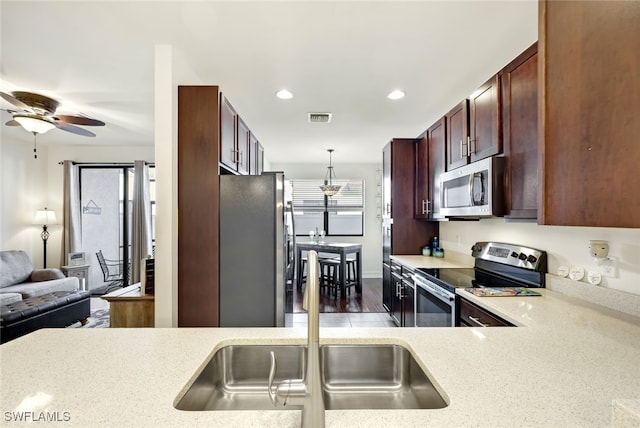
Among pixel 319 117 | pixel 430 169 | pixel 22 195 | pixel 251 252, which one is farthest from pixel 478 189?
pixel 22 195

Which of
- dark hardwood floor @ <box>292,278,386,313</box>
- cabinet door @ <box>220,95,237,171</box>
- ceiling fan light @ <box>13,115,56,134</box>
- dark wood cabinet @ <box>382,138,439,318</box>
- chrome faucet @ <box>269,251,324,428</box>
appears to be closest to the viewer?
chrome faucet @ <box>269,251,324,428</box>

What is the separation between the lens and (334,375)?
1090 millimetres

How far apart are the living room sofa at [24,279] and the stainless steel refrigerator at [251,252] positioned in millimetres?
3102

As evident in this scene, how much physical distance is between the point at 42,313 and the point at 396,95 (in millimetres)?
4226

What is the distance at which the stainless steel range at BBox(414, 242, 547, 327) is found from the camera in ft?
6.82

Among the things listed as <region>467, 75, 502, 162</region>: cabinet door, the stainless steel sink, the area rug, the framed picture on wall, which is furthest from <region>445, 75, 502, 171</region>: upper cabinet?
the framed picture on wall

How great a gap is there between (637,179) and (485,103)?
1761 mm

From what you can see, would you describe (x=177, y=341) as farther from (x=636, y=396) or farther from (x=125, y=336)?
(x=636, y=396)

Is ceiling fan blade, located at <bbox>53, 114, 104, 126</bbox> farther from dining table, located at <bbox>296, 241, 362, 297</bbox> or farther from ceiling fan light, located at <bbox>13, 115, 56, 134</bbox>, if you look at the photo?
dining table, located at <bbox>296, 241, 362, 297</bbox>

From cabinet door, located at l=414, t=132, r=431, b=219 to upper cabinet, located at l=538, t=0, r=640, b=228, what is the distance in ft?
Answer: 8.16

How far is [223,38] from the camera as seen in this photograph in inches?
78.2

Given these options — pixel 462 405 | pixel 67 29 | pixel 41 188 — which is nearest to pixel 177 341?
pixel 462 405

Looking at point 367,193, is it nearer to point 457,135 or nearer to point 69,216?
point 457,135

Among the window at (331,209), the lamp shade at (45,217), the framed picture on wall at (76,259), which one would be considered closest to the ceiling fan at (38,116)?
the lamp shade at (45,217)
